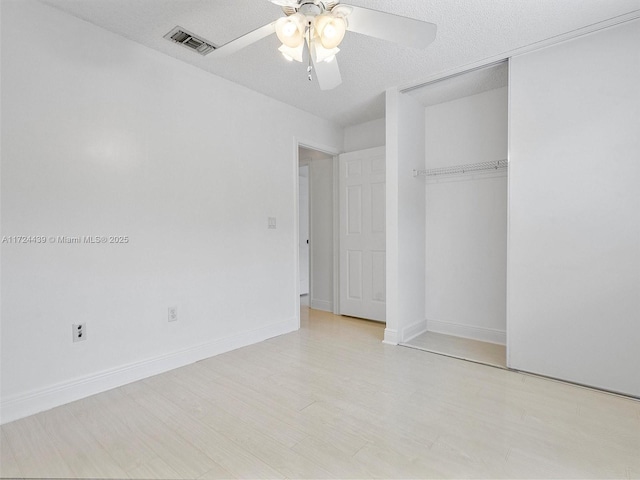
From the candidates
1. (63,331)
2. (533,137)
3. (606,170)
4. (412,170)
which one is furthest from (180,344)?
(606,170)

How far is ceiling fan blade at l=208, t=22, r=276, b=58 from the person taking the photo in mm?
1690

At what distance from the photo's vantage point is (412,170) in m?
3.46

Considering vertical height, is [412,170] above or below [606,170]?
above

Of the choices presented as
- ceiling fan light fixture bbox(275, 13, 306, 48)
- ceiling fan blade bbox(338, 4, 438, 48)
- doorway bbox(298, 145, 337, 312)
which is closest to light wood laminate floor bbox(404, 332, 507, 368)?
doorway bbox(298, 145, 337, 312)

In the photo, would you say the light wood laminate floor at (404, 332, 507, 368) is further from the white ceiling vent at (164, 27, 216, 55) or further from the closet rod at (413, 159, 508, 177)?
the white ceiling vent at (164, 27, 216, 55)

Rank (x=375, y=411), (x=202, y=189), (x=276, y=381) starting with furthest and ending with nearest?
(x=202, y=189), (x=276, y=381), (x=375, y=411)

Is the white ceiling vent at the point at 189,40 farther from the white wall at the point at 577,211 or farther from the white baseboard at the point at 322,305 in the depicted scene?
the white baseboard at the point at 322,305

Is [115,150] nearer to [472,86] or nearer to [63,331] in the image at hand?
[63,331]

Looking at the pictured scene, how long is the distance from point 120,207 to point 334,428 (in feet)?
6.62

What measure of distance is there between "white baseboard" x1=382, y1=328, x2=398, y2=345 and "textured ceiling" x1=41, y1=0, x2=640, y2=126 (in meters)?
2.32

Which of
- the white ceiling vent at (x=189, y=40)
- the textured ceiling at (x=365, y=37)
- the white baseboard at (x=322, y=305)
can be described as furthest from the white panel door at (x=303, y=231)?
the white ceiling vent at (x=189, y=40)

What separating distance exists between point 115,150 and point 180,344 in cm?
154

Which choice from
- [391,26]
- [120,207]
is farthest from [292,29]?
[120,207]

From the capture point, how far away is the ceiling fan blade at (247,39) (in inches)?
66.5
